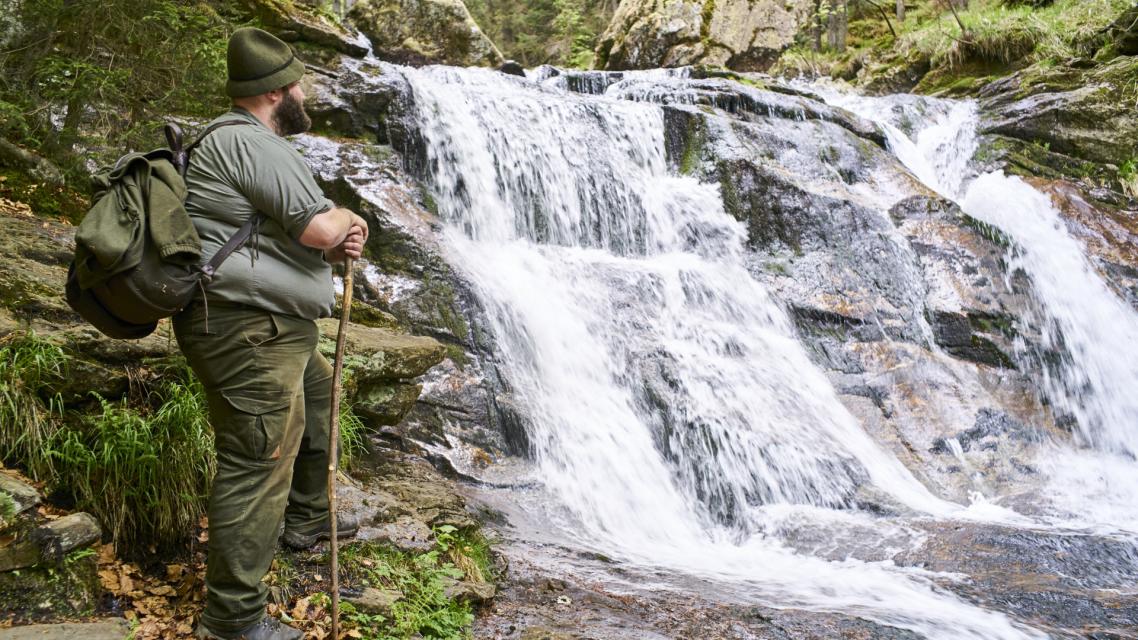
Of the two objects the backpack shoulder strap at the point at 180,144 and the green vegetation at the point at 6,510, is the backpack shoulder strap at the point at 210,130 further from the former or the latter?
the green vegetation at the point at 6,510

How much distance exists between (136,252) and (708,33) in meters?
20.9

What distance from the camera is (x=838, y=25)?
22531 millimetres

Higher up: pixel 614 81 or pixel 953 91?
pixel 953 91

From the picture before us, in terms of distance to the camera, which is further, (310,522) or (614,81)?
(614,81)

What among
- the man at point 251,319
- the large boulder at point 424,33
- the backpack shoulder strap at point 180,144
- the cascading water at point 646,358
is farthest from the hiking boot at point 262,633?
the large boulder at point 424,33

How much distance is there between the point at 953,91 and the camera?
1672 centimetres

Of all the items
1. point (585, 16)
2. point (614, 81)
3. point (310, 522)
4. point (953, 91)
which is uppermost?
point (585, 16)

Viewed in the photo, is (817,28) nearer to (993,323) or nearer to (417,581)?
(993,323)

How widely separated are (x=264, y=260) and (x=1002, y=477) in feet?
26.5

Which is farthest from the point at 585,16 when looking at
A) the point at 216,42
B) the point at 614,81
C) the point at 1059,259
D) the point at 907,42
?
the point at 216,42

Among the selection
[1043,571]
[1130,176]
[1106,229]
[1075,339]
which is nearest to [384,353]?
[1043,571]

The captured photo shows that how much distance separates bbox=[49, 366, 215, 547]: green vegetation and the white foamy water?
754 centimetres

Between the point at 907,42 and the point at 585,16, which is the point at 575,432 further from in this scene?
the point at 585,16

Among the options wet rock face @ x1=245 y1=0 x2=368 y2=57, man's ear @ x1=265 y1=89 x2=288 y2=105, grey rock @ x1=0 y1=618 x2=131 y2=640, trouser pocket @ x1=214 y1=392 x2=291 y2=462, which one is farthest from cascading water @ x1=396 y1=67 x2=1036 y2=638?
man's ear @ x1=265 y1=89 x2=288 y2=105
